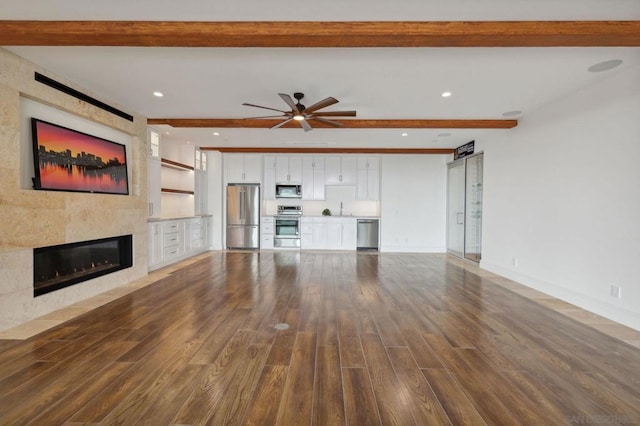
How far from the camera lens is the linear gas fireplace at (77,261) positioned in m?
3.26

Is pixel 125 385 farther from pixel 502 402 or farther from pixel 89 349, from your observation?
pixel 502 402

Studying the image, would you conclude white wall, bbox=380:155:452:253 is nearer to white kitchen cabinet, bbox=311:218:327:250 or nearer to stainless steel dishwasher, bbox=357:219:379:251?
stainless steel dishwasher, bbox=357:219:379:251

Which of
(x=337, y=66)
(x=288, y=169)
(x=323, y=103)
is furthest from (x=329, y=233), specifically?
(x=337, y=66)

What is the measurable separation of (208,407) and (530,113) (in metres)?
5.63

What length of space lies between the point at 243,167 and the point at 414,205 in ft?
15.9

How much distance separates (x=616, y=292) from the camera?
3.14 meters

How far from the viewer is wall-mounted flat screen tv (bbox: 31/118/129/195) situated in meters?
3.24

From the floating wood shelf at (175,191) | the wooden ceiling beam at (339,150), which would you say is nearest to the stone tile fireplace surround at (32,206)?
the floating wood shelf at (175,191)

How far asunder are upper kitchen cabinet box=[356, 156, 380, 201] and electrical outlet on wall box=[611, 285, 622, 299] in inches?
212

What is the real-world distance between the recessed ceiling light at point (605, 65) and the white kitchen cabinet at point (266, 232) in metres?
6.75

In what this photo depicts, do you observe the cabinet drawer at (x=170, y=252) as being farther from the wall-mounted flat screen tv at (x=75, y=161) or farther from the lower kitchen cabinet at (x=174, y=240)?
the wall-mounted flat screen tv at (x=75, y=161)

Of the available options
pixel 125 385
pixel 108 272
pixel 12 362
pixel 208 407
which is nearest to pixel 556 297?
pixel 208 407

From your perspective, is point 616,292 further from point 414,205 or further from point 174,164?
point 174,164

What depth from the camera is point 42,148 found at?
3256mm
